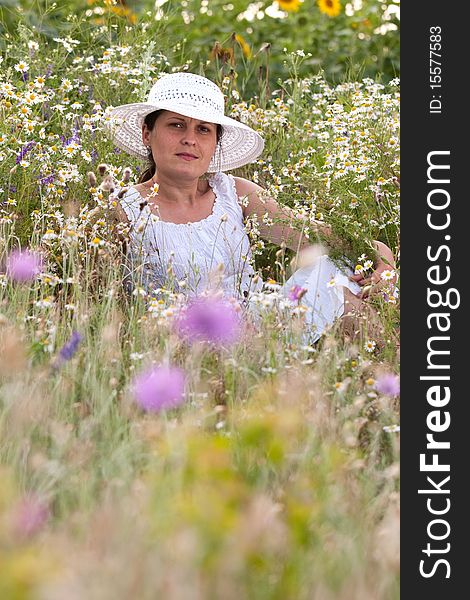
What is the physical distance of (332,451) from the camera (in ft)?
6.61

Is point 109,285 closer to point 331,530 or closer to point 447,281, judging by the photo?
point 447,281

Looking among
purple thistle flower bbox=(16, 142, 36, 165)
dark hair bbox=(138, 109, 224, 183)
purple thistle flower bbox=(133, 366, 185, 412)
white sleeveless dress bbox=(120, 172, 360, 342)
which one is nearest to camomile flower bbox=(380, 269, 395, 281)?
white sleeveless dress bbox=(120, 172, 360, 342)

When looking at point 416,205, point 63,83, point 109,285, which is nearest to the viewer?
point 416,205

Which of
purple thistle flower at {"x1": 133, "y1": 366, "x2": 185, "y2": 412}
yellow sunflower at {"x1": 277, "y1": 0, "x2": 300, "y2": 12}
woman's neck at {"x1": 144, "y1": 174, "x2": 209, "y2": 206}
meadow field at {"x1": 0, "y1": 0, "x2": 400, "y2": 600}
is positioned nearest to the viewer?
meadow field at {"x1": 0, "y1": 0, "x2": 400, "y2": 600}

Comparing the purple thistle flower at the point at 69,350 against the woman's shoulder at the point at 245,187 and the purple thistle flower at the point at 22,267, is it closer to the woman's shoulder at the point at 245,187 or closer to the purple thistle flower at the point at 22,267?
the purple thistle flower at the point at 22,267

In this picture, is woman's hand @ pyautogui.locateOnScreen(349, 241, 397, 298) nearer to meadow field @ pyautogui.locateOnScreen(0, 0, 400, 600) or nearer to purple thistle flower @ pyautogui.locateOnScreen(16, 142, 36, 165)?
meadow field @ pyautogui.locateOnScreen(0, 0, 400, 600)

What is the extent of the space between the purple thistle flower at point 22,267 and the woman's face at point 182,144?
2.58 ft

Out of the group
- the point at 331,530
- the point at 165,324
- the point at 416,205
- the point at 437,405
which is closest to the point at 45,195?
the point at 165,324

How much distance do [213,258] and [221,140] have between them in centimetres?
59

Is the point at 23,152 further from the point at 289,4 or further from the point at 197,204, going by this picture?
the point at 289,4

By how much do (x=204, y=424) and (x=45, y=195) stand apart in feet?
6.06

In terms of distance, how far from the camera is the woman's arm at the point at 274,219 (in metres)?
3.79

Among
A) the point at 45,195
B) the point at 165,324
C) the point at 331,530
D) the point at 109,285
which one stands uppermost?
the point at 45,195

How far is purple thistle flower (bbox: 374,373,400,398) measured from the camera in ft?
8.30
